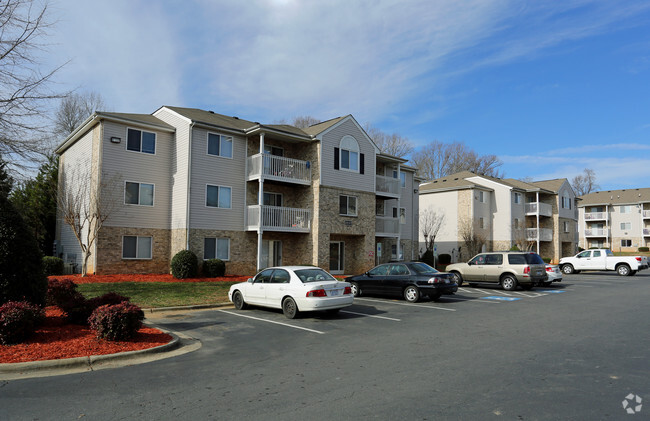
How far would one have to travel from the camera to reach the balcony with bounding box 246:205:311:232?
24.2 meters

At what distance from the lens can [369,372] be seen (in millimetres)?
6746

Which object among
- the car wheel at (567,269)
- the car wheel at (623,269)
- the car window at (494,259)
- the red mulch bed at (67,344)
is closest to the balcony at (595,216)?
the car wheel at (567,269)

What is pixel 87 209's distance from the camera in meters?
22.2

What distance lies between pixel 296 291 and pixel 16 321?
6.32m

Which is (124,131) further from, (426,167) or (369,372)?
(426,167)

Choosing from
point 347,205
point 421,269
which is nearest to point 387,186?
point 347,205

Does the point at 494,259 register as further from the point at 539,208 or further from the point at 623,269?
the point at 539,208

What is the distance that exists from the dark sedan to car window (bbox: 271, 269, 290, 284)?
12.7 feet

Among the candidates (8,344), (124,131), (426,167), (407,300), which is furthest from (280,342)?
(426,167)

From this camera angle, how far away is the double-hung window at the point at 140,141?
23078 millimetres

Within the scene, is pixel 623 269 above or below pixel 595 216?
below

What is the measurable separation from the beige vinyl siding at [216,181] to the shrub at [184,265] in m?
1.90

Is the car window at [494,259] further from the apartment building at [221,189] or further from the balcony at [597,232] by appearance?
the balcony at [597,232]

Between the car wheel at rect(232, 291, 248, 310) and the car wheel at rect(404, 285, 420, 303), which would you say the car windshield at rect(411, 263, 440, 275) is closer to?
the car wheel at rect(404, 285, 420, 303)
